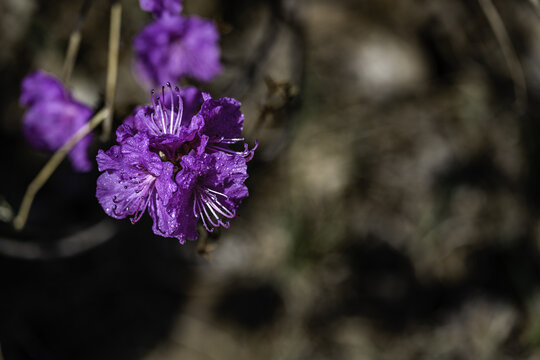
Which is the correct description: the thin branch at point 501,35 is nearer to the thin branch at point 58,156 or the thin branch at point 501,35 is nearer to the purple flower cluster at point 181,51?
the purple flower cluster at point 181,51

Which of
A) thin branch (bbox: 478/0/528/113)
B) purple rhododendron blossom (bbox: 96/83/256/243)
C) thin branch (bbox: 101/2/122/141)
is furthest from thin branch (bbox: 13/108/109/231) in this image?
thin branch (bbox: 478/0/528/113)

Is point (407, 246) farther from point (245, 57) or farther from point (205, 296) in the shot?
point (245, 57)

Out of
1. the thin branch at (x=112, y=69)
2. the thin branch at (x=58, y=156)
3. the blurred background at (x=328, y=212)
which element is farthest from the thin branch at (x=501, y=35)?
the thin branch at (x=58, y=156)

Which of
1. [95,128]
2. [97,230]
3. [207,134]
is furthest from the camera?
[97,230]

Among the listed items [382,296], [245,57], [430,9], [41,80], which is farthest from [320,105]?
[41,80]

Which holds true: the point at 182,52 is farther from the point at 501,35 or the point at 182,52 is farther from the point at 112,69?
the point at 501,35

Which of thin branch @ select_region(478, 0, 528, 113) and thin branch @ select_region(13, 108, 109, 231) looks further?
thin branch @ select_region(478, 0, 528, 113)

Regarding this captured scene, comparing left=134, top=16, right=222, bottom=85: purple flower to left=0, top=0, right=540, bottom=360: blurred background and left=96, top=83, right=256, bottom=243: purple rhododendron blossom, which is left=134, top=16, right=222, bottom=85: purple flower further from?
left=96, top=83, right=256, bottom=243: purple rhododendron blossom
